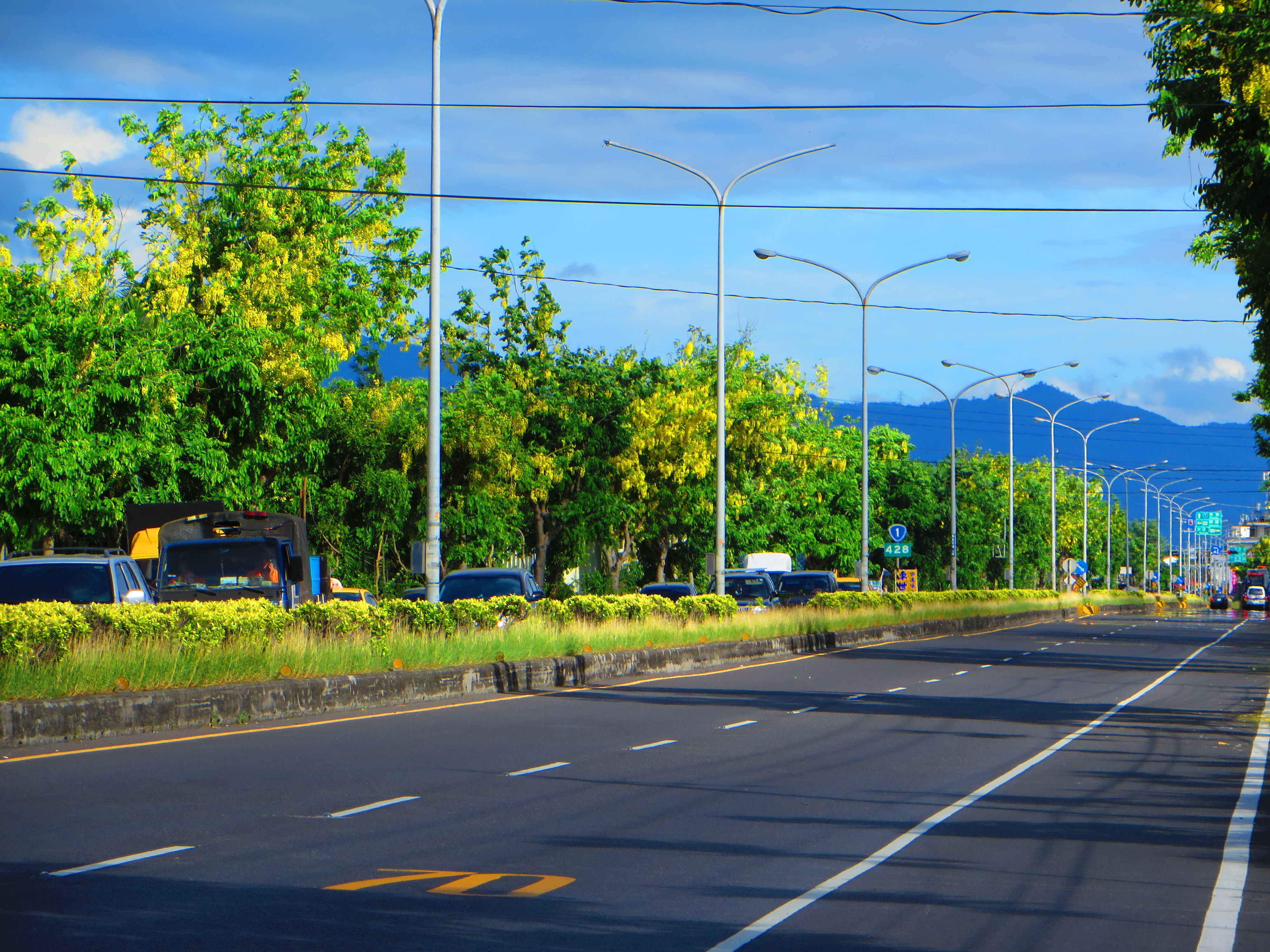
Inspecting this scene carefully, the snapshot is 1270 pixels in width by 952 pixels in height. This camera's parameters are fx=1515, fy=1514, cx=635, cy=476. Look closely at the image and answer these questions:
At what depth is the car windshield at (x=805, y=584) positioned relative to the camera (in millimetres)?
43531

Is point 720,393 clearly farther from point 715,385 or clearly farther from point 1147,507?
point 1147,507

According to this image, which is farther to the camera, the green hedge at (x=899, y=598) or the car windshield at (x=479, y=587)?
the green hedge at (x=899, y=598)

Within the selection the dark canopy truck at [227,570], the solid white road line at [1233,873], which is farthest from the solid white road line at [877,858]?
the dark canopy truck at [227,570]

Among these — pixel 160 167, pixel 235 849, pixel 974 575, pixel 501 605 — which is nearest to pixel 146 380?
pixel 501 605

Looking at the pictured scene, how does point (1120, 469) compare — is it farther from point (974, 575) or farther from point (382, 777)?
point (382, 777)

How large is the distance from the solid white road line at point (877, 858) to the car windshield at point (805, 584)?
26848 millimetres

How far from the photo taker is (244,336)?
36219 millimetres

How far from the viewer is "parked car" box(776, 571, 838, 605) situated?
42875 mm

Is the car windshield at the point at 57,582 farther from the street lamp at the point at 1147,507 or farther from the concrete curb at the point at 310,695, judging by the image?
the street lamp at the point at 1147,507

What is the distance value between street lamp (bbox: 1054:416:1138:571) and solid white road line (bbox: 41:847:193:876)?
60.9 metres

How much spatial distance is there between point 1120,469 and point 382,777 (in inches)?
3693

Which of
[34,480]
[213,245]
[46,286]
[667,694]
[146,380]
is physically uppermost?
[213,245]

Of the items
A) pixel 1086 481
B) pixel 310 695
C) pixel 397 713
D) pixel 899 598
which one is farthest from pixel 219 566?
pixel 1086 481

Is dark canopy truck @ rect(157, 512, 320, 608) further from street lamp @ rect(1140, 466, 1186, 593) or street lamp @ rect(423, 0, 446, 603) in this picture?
street lamp @ rect(1140, 466, 1186, 593)
